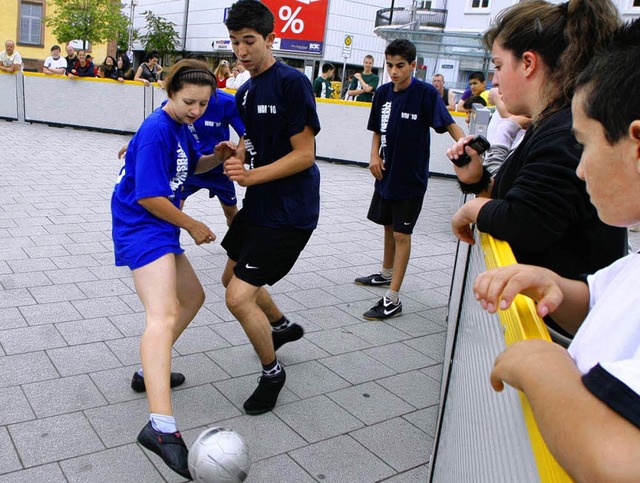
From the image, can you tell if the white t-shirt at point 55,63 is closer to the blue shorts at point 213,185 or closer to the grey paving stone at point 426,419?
the blue shorts at point 213,185

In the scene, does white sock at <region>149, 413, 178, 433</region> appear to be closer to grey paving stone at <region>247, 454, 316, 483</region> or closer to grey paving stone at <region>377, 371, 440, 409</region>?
grey paving stone at <region>247, 454, 316, 483</region>

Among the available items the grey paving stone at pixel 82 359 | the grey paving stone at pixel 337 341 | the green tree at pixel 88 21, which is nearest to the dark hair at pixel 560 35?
the grey paving stone at pixel 337 341

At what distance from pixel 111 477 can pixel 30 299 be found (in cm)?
233

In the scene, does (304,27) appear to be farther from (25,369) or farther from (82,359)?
(25,369)

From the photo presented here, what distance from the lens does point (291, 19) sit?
30.2 metres

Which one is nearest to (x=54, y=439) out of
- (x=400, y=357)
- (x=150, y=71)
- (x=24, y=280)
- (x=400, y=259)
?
(x=400, y=357)

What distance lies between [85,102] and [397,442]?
1482cm

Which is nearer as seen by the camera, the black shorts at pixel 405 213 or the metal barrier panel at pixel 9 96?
the black shorts at pixel 405 213

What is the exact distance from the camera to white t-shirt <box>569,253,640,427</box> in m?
0.77

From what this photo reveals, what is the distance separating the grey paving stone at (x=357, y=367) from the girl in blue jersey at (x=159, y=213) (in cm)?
113

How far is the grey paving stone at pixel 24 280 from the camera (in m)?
4.92

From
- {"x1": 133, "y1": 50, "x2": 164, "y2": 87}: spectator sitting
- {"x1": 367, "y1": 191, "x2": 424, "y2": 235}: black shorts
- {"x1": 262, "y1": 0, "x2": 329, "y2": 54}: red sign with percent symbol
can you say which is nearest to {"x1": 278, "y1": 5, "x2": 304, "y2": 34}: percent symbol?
{"x1": 262, "y1": 0, "x2": 329, "y2": 54}: red sign with percent symbol

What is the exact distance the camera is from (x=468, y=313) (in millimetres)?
2354

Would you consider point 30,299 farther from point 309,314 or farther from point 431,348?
point 431,348
